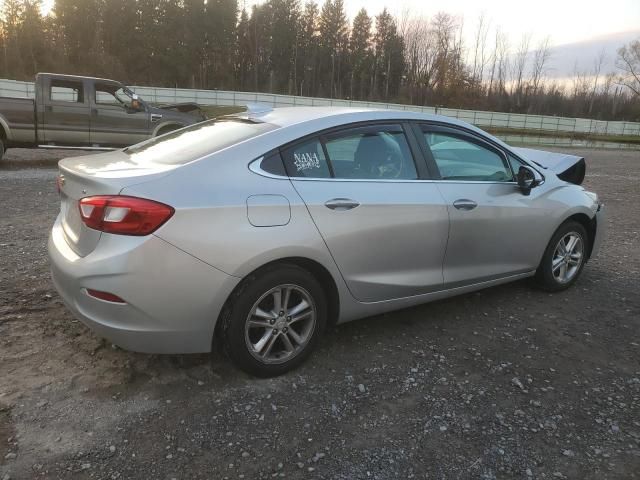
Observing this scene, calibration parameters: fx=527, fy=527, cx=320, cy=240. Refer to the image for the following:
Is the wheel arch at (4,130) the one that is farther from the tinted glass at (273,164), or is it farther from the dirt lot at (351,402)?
the tinted glass at (273,164)

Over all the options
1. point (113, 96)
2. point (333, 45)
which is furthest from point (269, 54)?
point (113, 96)

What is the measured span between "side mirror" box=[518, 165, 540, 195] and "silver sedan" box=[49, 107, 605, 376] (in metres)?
0.01

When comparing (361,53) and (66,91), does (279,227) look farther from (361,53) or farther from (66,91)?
(361,53)

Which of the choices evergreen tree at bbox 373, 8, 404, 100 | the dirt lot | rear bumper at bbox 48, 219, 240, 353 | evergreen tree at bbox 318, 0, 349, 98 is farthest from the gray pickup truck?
evergreen tree at bbox 373, 8, 404, 100

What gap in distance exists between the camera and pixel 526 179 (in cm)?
427

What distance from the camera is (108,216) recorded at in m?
2.72

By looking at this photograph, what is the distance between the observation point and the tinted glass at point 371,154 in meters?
3.39

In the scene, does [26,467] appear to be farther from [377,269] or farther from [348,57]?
[348,57]

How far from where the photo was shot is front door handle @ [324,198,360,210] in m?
3.17

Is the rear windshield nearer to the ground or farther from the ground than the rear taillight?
farther from the ground

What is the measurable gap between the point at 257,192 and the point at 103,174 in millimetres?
865

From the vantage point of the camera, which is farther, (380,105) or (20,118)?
(380,105)

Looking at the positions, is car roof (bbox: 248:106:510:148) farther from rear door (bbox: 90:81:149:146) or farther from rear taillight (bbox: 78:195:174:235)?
rear door (bbox: 90:81:149:146)

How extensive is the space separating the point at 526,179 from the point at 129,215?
10.2 feet
